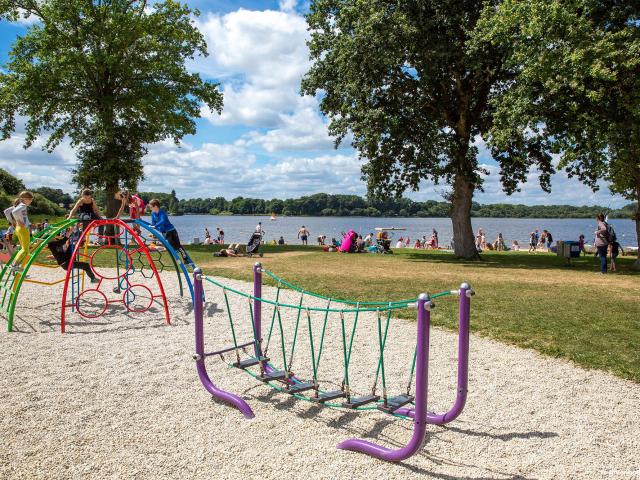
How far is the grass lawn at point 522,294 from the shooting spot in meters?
7.66

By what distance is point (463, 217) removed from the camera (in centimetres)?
2294

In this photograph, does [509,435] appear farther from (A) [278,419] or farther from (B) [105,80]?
(B) [105,80]

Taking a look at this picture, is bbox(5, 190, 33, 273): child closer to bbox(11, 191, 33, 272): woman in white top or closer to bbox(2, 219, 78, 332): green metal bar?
bbox(11, 191, 33, 272): woman in white top

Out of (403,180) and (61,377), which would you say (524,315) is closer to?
(61,377)

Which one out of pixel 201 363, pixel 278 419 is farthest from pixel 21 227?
pixel 278 419

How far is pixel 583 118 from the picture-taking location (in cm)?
1742

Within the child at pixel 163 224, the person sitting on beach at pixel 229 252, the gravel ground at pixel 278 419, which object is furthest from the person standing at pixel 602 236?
the person sitting on beach at pixel 229 252

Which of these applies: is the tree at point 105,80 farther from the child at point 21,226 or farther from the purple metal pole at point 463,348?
the purple metal pole at point 463,348

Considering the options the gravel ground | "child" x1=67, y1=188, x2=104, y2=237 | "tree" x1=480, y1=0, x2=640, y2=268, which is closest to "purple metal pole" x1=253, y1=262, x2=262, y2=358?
the gravel ground

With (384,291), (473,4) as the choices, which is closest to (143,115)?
(473,4)

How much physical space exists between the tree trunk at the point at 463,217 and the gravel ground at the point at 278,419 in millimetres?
15936

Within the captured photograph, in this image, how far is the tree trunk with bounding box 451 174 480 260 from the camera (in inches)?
898

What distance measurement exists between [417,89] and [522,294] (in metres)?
12.7

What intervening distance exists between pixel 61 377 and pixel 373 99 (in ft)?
60.4
